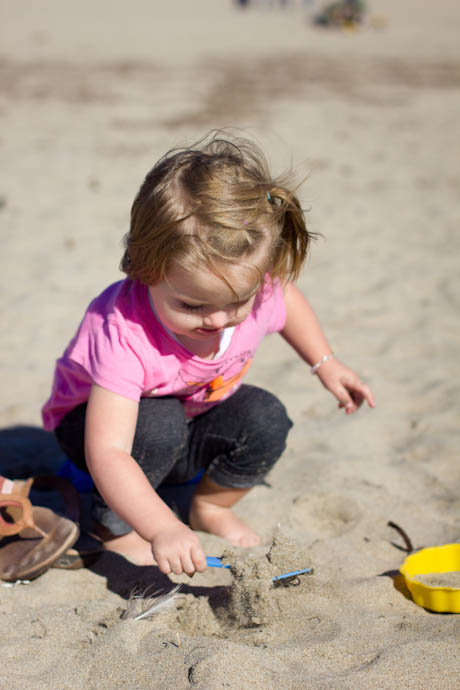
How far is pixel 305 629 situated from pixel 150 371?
77cm

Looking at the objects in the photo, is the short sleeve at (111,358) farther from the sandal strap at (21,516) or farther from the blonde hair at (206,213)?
the sandal strap at (21,516)

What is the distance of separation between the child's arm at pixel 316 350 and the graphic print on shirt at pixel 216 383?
0.19 meters

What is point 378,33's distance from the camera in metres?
17.5

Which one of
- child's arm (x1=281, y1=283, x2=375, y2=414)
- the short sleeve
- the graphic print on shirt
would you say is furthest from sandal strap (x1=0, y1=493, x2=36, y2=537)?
child's arm (x1=281, y1=283, x2=375, y2=414)

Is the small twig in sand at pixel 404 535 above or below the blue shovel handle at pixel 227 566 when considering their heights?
below

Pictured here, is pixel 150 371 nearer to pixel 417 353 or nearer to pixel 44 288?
pixel 417 353

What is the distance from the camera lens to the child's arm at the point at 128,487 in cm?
158

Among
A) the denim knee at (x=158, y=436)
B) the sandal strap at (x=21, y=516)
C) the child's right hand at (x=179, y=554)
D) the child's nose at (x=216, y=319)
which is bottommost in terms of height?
the sandal strap at (x=21, y=516)

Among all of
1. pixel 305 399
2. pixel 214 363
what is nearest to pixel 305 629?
pixel 214 363

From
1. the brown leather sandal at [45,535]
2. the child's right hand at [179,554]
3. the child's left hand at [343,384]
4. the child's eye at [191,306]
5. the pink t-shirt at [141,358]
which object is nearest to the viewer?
the child's right hand at [179,554]

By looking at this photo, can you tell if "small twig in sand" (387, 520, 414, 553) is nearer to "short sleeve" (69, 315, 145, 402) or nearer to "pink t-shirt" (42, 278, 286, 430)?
"pink t-shirt" (42, 278, 286, 430)

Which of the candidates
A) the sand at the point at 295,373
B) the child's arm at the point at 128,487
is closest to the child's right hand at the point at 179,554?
the child's arm at the point at 128,487

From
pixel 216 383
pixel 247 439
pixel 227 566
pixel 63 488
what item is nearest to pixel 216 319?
pixel 216 383

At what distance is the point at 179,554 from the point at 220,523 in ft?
2.05
